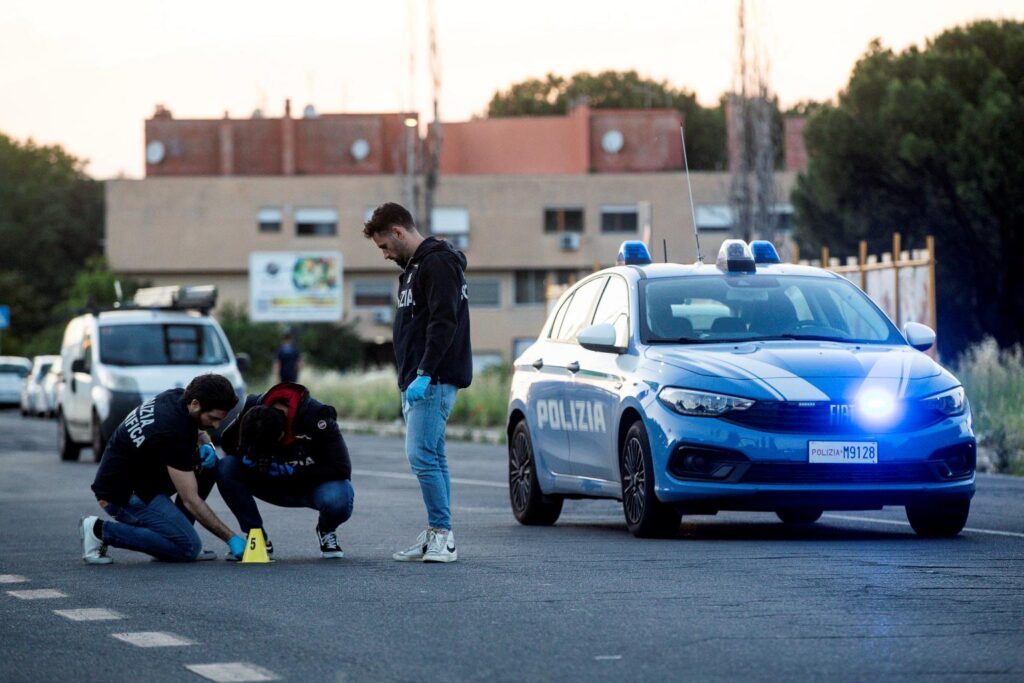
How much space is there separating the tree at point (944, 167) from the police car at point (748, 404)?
2679 centimetres

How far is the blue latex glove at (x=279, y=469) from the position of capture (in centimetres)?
1134

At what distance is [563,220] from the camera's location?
268 ft

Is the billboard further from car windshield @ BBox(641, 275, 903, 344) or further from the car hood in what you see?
the car hood

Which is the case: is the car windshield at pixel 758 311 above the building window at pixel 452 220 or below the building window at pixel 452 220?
below

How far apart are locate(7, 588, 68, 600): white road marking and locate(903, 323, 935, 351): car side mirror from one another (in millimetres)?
5153

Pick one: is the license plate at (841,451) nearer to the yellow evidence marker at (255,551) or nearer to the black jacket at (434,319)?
the black jacket at (434,319)

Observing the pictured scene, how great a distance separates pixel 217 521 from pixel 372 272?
235ft

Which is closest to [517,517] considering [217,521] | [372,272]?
[217,521]

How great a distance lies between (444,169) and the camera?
85.9 m

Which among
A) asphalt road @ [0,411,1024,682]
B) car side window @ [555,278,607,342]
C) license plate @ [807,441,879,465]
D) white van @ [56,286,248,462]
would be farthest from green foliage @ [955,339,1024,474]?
license plate @ [807,441,879,465]

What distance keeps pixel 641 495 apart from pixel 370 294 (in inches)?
2813

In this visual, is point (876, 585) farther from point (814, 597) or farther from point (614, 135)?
point (614, 135)

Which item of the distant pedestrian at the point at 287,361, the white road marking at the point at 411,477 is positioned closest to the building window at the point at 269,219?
the distant pedestrian at the point at 287,361

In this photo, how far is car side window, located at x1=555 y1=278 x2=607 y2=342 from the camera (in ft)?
44.4
